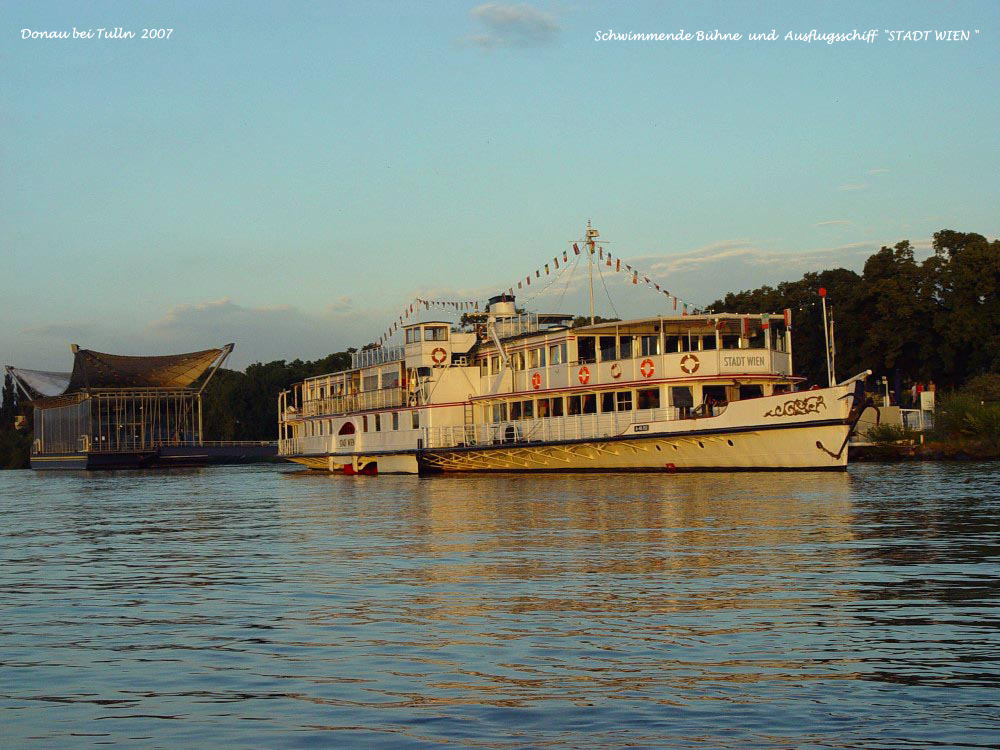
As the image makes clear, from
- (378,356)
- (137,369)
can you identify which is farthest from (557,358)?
(137,369)

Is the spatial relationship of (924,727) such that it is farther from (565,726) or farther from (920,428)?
(920,428)

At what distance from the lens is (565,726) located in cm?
774

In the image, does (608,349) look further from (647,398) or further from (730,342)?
(730,342)

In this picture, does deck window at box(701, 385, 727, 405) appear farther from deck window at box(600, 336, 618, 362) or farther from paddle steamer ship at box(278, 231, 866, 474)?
deck window at box(600, 336, 618, 362)

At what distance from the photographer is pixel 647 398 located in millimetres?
40344

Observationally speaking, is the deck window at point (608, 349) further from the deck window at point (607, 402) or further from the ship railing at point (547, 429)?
the ship railing at point (547, 429)

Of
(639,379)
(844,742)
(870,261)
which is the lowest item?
(844,742)

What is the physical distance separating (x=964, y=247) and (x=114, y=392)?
77083 millimetres

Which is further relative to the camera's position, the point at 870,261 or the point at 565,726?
the point at 870,261

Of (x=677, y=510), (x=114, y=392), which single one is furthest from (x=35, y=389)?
(x=677, y=510)

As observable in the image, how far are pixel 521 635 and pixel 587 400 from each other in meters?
32.5

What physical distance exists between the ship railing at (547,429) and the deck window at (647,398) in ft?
1.36

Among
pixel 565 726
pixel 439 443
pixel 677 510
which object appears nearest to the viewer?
pixel 565 726

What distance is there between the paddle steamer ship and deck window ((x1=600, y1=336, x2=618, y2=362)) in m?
0.07
